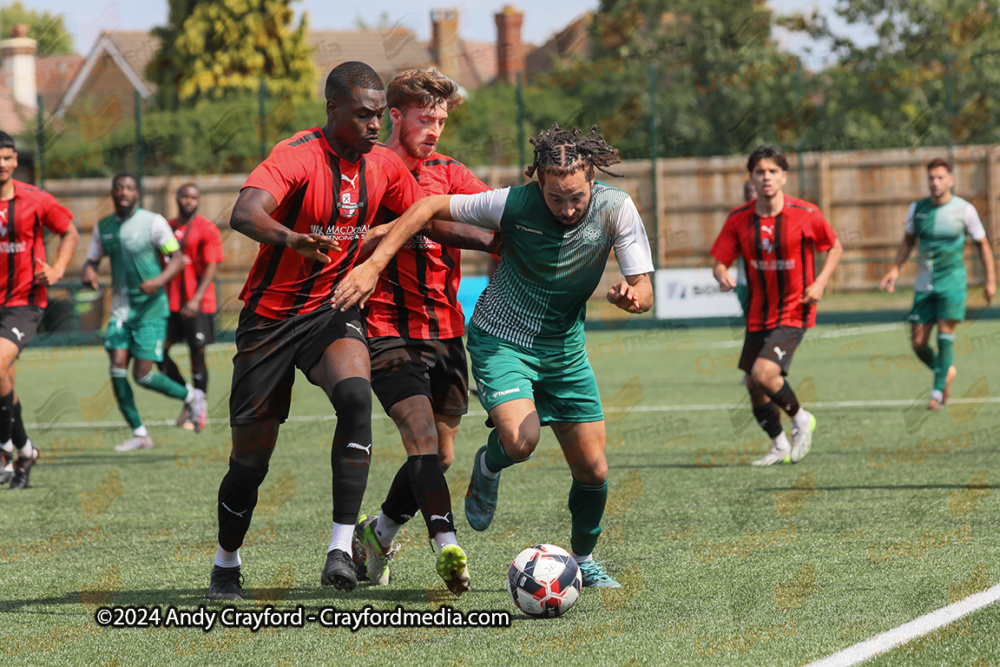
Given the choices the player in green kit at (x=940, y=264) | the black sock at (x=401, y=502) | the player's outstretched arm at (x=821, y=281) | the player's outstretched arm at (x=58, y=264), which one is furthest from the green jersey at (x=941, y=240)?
the black sock at (x=401, y=502)

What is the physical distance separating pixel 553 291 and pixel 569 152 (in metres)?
0.58

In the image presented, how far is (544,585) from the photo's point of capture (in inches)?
183

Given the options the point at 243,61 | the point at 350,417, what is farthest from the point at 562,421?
the point at 243,61

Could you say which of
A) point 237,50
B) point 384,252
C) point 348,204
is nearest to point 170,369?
point 348,204

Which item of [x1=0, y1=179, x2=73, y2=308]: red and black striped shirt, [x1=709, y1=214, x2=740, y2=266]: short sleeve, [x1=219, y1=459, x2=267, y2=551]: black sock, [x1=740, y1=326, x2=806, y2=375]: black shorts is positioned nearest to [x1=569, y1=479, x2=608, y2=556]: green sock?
[x1=219, y1=459, x2=267, y2=551]: black sock

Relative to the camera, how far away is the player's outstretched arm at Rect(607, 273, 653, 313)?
Answer: 458 centimetres

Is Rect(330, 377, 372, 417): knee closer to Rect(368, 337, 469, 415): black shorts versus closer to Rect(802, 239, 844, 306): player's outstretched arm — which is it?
Rect(368, 337, 469, 415): black shorts

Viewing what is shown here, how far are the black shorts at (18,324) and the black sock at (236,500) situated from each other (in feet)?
12.2

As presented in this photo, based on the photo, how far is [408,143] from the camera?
5508mm

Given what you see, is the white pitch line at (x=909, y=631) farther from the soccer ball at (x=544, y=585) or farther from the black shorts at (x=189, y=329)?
the black shorts at (x=189, y=329)

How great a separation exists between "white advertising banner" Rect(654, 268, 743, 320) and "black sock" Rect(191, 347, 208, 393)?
11042mm

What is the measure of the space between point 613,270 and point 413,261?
64.3 feet

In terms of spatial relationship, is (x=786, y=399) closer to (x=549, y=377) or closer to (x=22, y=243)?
(x=549, y=377)

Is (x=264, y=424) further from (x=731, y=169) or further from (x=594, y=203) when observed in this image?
(x=731, y=169)
